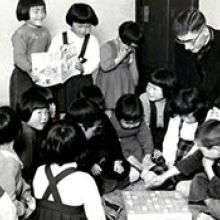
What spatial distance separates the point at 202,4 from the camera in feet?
14.8

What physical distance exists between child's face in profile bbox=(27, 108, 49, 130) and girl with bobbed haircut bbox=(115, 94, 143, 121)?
1.67ft

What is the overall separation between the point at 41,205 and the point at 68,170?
9.7 inches

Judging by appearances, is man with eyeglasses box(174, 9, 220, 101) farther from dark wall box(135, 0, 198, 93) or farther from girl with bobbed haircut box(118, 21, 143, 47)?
dark wall box(135, 0, 198, 93)

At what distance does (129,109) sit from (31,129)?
0.65 meters

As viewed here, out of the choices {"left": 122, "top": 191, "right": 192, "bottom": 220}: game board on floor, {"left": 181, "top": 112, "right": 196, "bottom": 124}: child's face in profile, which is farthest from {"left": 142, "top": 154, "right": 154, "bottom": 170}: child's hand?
{"left": 122, "top": 191, "right": 192, "bottom": 220}: game board on floor

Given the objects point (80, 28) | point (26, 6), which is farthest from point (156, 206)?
point (26, 6)

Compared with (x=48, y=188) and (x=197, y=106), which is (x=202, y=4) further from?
(x=48, y=188)

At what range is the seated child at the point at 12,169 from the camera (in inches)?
106

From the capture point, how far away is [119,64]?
438 cm

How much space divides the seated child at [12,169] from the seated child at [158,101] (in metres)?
1.35

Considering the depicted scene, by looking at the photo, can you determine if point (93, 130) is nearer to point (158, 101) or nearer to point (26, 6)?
point (158, 101)

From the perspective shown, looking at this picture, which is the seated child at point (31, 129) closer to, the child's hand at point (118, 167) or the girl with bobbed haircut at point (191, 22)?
the child's hand at point (118, 167)

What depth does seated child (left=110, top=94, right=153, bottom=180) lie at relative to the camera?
3.66 metres

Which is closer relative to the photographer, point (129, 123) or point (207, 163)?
point (207, 163)
